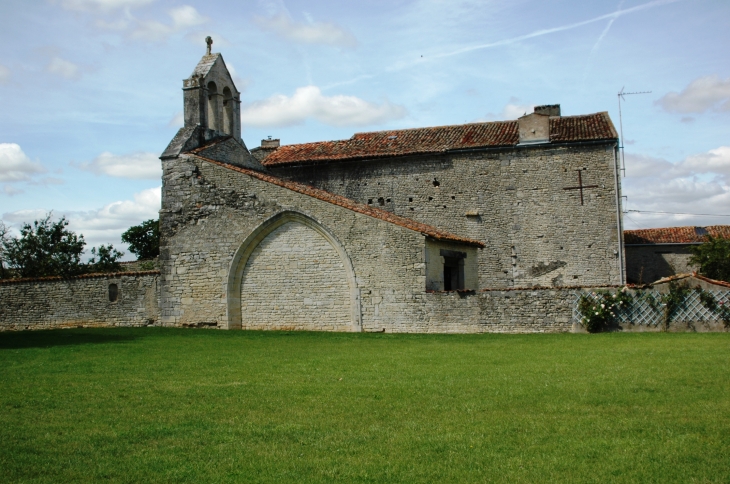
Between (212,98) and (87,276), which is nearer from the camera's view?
(87,276)

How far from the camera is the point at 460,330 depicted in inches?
776

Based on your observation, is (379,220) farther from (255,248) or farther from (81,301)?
(81,301)

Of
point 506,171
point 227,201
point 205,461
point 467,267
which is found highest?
point 506,171

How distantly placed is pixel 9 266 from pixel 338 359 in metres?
28.9

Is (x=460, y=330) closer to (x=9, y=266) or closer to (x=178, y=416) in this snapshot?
(x=178, y=416)

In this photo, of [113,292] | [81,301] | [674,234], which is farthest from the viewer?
[674,234]

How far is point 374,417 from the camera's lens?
24.8ft

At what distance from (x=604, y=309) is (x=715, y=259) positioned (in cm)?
1681

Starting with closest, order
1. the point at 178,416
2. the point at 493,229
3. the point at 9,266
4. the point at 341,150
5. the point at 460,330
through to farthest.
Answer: the point at 178,416, the point at 460,330, the point at 493,229, the point at 341,150, the point at 9,266

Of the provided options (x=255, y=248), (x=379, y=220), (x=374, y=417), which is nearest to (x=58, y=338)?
(x=255, y=248)

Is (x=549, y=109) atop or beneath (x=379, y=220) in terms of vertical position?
atop

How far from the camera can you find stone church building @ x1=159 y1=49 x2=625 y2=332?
21375 mm

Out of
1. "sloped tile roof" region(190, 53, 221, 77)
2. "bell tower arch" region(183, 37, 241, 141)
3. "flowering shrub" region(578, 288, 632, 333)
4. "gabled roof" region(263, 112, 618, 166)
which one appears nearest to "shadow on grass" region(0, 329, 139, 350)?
"bell tower arch" region(183, 37, 241, 141)

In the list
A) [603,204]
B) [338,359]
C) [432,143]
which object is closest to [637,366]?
[338,359]
